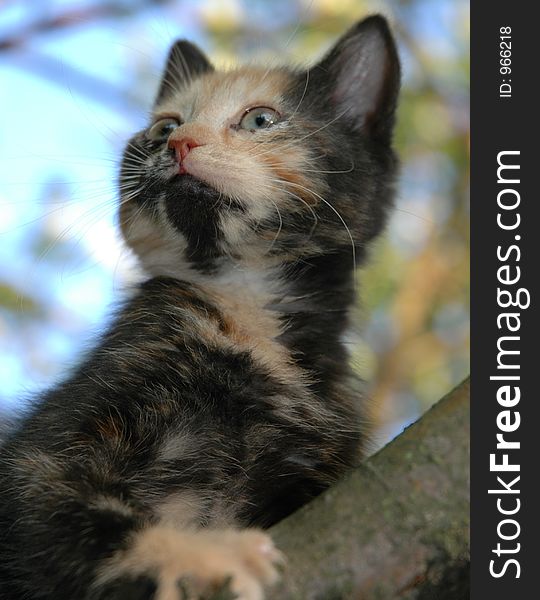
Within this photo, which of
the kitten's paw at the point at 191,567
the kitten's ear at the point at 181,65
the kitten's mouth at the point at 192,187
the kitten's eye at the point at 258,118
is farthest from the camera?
the kitten's ear at the point at 181,65

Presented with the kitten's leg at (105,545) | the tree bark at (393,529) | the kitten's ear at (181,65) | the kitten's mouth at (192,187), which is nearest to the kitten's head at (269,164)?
the kitten's mouth at (192,187)

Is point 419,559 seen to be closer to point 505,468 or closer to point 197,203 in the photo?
point 505,468

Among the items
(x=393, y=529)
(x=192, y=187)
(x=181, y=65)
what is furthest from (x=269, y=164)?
(x=393, y=529)

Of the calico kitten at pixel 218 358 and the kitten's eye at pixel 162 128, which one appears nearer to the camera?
the calico kitten at pixel 218 358

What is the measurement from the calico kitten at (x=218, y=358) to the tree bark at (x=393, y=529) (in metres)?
0.10

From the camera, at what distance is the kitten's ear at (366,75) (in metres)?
3.81

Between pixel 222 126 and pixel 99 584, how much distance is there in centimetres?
186

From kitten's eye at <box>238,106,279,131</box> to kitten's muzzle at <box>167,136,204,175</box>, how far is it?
0.32m

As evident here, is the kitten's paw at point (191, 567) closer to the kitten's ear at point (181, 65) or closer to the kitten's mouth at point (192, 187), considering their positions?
the kitten's mouth at point (192, 187)

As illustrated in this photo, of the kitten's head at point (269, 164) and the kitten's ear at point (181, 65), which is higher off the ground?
the kitten's ear at point (181, 65)

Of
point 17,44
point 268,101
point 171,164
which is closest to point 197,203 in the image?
point 171,164

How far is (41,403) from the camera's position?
10.3 feet

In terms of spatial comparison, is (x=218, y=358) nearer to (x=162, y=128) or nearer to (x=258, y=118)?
(x=258, y=118)

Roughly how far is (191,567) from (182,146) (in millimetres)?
1628
